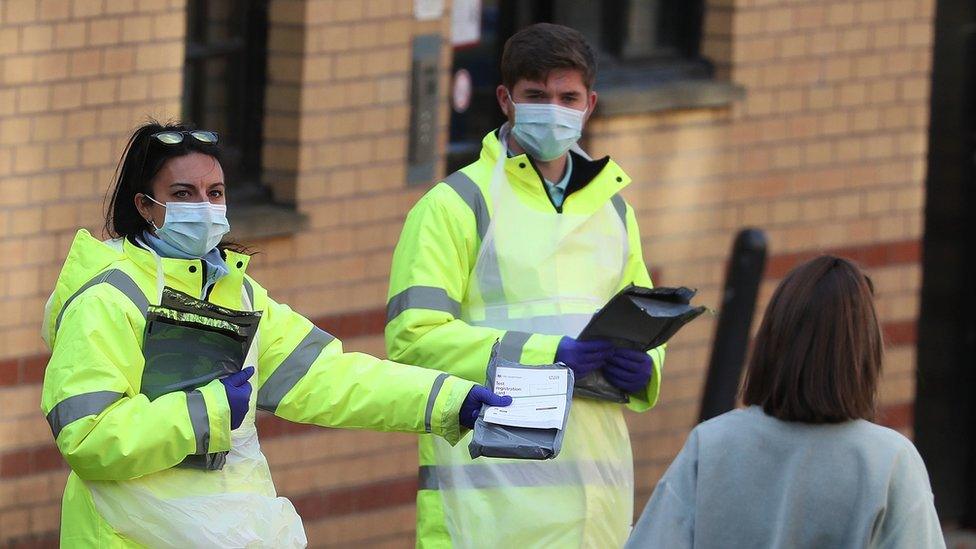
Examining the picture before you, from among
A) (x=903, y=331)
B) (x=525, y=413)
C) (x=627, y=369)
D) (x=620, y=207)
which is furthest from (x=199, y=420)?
(x=903, y=331)

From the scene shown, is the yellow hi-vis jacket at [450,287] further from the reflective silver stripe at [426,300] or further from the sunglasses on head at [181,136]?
the sunglasses on head at [181,136]

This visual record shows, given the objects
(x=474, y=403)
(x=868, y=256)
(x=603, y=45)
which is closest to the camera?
(x=474, y=403)

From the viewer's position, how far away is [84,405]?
3.94 m

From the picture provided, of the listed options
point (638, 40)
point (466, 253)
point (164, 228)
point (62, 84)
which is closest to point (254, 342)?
point (164, 228)

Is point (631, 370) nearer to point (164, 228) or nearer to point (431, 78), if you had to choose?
point (164, 228)

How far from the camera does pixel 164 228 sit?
13.8 feet

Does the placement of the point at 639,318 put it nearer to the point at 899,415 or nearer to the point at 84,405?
the point at 84,405

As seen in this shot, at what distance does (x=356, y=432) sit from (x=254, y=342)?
2962 millimetres

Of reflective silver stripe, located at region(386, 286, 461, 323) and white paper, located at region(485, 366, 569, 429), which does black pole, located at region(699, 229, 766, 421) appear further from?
white paper, located at region(485, 366, 569, 429)

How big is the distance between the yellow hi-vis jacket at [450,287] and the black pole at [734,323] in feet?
9.45

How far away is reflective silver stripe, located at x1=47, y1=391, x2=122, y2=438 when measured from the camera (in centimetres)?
394

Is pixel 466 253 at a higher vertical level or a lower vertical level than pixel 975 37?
lower

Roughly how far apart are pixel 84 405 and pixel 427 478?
4.23 ft

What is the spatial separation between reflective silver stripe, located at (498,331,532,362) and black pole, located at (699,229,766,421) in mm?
3197
